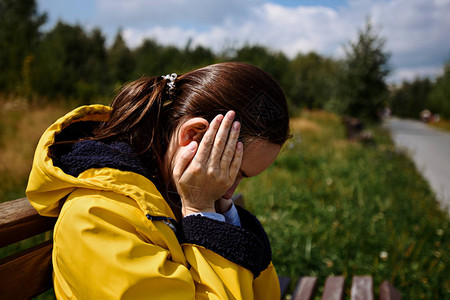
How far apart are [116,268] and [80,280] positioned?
4.3 inches

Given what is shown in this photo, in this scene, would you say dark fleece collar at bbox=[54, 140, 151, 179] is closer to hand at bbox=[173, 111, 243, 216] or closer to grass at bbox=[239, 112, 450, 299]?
hand at bbox=[173, 111, 243, 216]

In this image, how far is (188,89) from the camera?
1.32 meters

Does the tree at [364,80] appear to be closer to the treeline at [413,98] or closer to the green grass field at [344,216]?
the green grass field at [344,216]

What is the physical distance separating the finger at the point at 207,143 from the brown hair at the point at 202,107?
0.28 feet

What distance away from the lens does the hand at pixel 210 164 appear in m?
1.16

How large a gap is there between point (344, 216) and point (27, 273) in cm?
334

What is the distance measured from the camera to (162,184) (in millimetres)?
1350

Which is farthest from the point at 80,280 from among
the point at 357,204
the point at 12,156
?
the point at 12,156

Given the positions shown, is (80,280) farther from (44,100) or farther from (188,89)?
(44,100)

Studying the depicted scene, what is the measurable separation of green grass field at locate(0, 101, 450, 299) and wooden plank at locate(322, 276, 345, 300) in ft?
1.99

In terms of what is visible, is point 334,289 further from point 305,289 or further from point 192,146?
point 192,146

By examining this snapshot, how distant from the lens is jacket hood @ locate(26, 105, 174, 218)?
3.27ft

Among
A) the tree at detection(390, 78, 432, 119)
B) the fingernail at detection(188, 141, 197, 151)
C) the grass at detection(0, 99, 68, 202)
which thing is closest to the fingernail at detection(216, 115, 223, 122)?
the fingernail at detection(188, 141, 197, 151)

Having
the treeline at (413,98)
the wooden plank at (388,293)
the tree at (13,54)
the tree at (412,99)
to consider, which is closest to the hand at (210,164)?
the wooden plank at (388,293)
